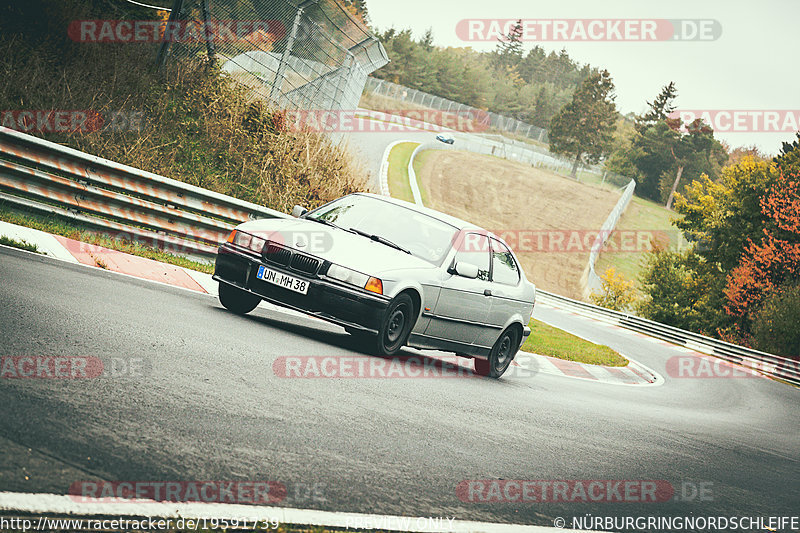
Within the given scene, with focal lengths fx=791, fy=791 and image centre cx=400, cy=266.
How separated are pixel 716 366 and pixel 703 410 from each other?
15.9m

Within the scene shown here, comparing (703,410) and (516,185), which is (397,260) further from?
(516,185)

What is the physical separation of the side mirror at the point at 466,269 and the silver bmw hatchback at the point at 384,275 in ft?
0.05

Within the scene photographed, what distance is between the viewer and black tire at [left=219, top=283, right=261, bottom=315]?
29.1 feet

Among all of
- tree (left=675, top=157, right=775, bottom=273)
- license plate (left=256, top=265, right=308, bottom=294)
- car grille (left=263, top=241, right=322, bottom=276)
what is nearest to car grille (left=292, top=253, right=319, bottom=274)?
car grille (left=263, top=241, right=322, bottom=276)

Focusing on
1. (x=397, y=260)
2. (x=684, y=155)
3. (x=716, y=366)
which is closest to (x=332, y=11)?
(x=397, y=260)

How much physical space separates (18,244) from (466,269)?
5020 millimetres

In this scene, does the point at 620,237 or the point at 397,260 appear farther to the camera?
the point at 620,237

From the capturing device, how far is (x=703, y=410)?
12.9 metres

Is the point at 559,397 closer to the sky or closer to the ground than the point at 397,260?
closer to the ground

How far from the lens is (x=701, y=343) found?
33.1m

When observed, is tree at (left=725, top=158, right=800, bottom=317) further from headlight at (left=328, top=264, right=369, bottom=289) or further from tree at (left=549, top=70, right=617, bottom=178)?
tree at (left=549, top=70, right=617, bottom=178)

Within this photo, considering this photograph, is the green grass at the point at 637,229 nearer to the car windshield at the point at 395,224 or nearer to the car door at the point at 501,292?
the car door at the point at 501,292

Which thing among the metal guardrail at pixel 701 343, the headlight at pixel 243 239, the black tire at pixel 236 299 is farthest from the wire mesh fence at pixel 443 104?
the headlight at pixel 243 239

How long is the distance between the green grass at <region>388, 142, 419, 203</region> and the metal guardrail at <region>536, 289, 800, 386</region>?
1051cm
